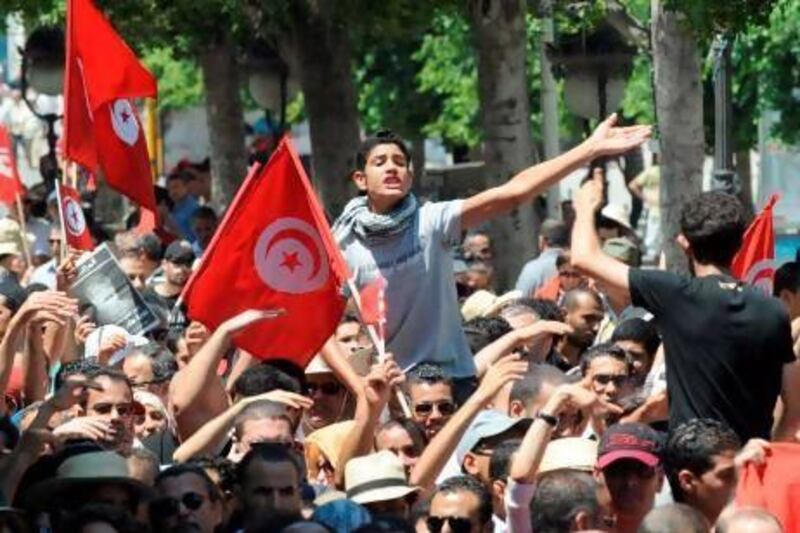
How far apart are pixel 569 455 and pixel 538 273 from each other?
8.90m

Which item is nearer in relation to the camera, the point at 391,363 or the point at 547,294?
the point at 391,363

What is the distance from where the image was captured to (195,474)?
11.5 metres

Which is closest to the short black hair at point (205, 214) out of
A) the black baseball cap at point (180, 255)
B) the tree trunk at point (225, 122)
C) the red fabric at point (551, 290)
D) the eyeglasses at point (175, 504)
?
the red fabric at point (551, 290)

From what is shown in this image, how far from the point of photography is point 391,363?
41.8 ft

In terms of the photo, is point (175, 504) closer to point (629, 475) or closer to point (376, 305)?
point (629, 475)

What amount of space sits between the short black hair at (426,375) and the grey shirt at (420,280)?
0.37ft

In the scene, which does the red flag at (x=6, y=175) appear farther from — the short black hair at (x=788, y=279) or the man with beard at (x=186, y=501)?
the man with beard at (x=186, y=501)

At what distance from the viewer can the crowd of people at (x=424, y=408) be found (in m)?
11.3

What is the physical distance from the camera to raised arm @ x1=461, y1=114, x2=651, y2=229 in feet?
41.0

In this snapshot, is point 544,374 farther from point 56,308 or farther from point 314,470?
point 56,308

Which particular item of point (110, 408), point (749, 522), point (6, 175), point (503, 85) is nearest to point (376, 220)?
point (110, 408)

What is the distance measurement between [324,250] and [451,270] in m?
0.62

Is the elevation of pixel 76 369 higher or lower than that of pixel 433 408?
higher

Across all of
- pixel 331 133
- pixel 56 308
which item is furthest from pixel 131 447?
pixel 331 133
